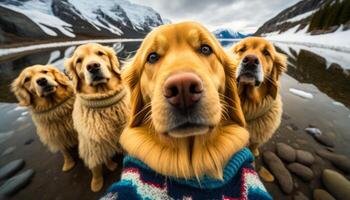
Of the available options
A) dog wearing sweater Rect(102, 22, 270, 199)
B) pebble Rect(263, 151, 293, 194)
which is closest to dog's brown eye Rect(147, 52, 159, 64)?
dog wearing sweater Rect(102, 22, 270, 199)

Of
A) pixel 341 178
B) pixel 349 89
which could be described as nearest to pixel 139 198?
pixel 341 178

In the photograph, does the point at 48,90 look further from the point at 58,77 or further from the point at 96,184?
the point at 96,184

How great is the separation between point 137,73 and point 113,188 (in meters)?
1.41

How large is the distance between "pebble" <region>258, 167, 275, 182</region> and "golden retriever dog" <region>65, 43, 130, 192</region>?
2.93 meters

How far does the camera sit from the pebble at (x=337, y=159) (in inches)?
139

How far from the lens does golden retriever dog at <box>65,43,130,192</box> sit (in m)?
3.50

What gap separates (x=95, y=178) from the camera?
12.0ft

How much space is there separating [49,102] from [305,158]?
5.55 m

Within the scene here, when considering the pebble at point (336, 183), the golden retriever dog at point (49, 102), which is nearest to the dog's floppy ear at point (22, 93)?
the golden retriever dog at point (49, 102)

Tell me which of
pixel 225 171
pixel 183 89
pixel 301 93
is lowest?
pixel 301 93

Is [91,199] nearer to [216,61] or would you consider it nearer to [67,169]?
[67,169]

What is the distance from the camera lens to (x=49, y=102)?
12.8ft

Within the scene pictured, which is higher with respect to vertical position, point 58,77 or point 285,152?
point 58,77

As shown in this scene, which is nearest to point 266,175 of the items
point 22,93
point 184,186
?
point 184,186
